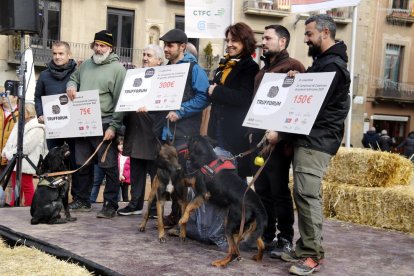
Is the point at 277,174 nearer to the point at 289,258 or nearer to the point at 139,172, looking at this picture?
the point at 289,258

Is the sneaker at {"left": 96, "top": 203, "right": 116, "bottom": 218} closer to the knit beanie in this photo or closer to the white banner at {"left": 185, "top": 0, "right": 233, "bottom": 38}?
the knit beanie

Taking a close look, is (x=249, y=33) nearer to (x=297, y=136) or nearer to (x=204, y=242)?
(x=297, y=136)

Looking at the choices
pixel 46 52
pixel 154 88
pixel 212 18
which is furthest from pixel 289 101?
pixel 46 52

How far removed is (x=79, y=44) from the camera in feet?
74.7

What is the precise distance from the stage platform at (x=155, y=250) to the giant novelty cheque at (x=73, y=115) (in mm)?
888

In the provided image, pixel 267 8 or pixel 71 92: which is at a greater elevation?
pixel 267 8

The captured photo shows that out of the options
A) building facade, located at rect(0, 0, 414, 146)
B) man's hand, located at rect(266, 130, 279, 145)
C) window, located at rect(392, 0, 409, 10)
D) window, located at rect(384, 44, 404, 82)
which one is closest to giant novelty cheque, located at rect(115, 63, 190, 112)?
man's hand, located at rect(266, 130, 279, 145)

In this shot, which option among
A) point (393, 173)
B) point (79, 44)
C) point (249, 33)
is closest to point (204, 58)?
point (79, 44)

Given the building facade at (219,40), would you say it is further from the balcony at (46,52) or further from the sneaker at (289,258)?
the sneaker at (289,258)

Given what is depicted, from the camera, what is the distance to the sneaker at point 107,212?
600cm

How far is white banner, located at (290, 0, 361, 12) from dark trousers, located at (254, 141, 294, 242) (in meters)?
4.06

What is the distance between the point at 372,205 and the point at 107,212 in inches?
124

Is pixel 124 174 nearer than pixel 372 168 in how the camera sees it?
No

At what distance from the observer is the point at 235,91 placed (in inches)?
199
